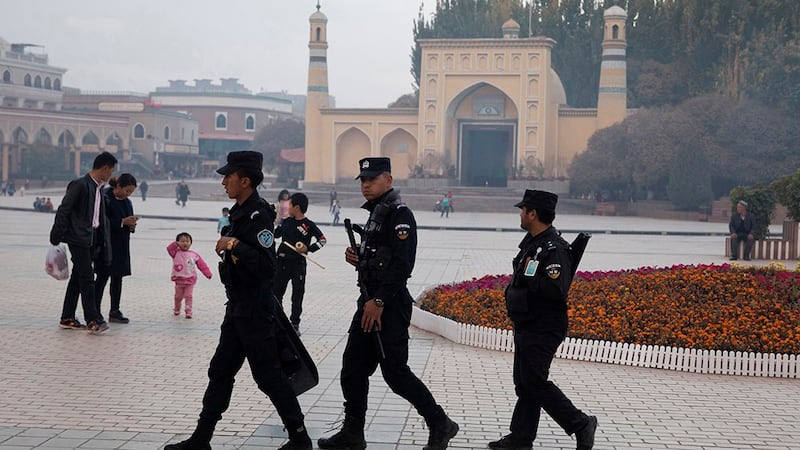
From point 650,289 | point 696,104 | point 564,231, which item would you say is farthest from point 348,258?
point 696,104

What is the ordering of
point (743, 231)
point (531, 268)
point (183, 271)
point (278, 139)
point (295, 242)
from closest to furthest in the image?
point (531, 268) → point (295, 242) → point (183, 271) → point (743, 231) → point (278, 139)

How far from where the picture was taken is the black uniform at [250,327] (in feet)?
18.3

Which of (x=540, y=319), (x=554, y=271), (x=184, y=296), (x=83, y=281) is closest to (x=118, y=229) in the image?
(x=83, y=281)

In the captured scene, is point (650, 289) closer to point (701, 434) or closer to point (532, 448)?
point (701, 434)

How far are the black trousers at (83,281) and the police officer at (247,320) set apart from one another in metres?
4.17

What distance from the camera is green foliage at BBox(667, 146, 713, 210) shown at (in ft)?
147

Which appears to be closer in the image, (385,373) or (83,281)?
(385,373)

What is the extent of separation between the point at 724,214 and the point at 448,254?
2454cm

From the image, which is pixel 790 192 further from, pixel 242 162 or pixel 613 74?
pixel 613 74

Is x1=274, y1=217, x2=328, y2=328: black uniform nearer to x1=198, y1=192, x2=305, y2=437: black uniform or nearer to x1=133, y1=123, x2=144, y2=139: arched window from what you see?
x1=198, y1=192, x2=305, y2=437: black uniform

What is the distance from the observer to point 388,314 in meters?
5.80

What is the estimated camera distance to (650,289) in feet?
32.5

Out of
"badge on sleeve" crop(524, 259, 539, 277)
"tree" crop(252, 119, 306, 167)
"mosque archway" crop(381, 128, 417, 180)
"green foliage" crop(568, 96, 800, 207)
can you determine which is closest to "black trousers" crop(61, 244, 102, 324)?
"badge on sleeve" crop(524, 259, 539, 277)

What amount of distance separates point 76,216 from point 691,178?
39.0 meters
